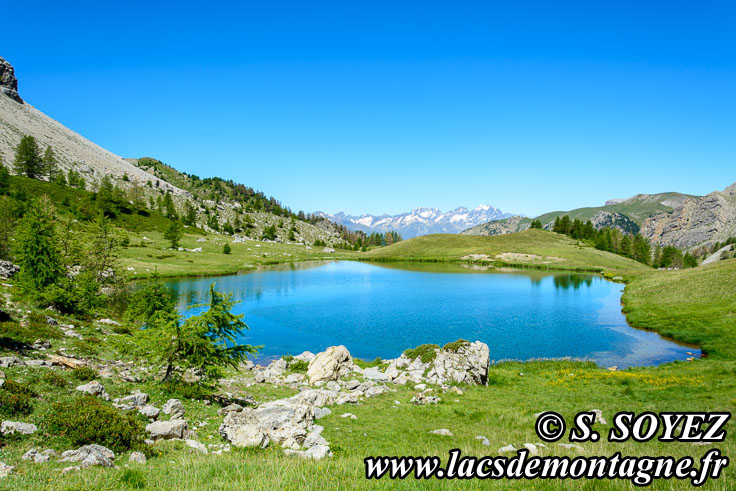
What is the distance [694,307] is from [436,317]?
38.8 m

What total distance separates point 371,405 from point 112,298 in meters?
42.9

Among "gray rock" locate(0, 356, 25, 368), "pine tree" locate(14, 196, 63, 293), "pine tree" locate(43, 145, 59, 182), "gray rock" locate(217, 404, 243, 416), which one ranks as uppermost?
"pine tree" locate(43, 145, 59, 182)

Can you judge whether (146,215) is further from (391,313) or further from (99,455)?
(99,455)

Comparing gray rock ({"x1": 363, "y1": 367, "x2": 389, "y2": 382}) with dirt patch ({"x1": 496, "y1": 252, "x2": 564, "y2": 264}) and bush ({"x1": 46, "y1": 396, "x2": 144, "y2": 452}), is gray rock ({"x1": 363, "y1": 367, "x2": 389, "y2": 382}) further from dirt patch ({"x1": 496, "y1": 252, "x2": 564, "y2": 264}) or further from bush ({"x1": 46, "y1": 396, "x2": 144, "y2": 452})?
dirt patch ({"x1": 496, "y1": 252, "x2": 564, "y2": 264})

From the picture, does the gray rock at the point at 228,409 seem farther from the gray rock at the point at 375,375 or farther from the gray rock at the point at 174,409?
the gray rock at the point at 375,375

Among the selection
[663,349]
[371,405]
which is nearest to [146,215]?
[371,405]

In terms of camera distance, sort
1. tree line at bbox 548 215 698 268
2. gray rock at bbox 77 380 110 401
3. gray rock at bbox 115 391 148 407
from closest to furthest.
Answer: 1. gray rock at bbox 77 380 110 401
2. gray rock at bbox 115 391 148 407
3. tree line at bbox 548 215 698 268

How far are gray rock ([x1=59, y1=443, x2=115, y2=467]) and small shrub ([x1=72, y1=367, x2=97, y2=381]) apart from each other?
27.1ft

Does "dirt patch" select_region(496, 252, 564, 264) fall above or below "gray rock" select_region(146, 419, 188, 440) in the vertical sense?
above

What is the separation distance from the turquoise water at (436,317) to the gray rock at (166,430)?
25.7 metres

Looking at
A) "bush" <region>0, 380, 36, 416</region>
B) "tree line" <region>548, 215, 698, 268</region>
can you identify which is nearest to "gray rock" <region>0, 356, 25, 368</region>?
"bush" <region>0, 380, 36, 416</region>

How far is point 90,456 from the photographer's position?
10180mm

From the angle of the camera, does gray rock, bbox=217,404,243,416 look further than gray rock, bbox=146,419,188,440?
Yes

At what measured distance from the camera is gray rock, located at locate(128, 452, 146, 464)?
35.5 feet
